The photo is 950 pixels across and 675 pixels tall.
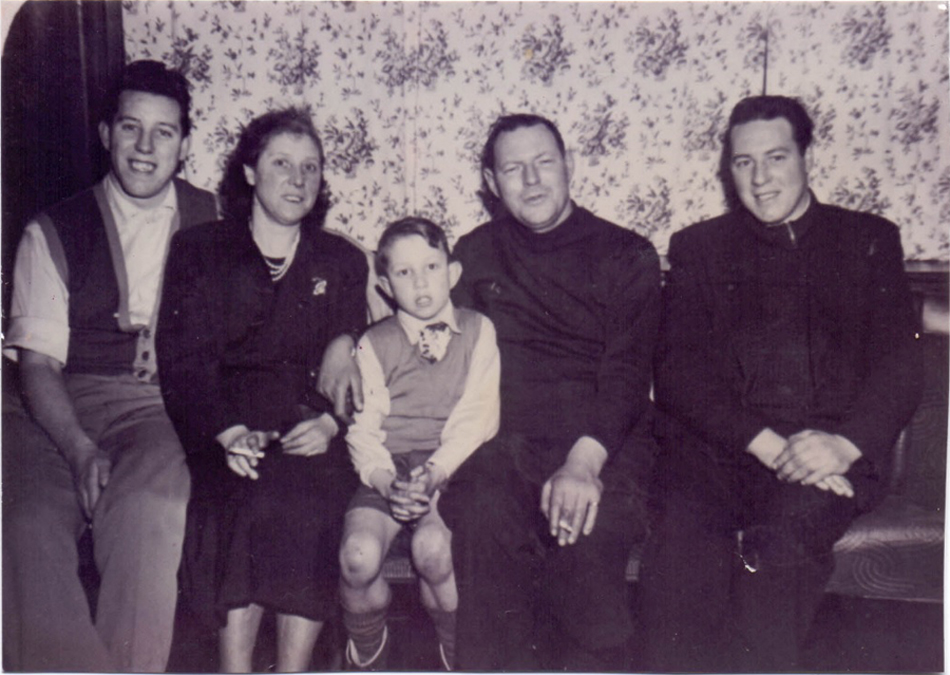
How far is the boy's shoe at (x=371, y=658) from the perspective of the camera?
1362 mm

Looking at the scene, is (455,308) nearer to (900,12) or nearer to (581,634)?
(581,634)

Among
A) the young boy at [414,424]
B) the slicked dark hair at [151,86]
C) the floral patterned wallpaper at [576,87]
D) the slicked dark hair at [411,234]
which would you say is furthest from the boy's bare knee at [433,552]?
the slicked dark hair at [151,86]

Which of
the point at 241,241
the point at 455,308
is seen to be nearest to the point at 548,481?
the point at 455,308

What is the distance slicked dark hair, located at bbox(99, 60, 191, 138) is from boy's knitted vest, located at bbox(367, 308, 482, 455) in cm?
63

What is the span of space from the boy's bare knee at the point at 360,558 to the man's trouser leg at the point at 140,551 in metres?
0.27

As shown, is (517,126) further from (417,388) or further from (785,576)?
(785,576)

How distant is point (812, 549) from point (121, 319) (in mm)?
1291

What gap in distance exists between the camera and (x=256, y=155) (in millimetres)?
1604

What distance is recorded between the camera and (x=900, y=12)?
163 cm

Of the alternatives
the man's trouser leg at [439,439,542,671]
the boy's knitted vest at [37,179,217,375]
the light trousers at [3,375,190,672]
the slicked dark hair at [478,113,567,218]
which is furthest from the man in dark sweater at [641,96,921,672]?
the boy's knitted vest at [37,179,217,375]

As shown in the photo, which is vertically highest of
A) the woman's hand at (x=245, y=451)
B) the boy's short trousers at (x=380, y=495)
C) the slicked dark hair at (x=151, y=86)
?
the slicked dark hair at (x=151, y=86)

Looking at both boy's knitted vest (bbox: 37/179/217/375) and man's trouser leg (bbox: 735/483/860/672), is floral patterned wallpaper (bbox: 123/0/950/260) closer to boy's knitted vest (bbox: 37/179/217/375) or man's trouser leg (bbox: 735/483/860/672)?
boy's knitted vest (bbox: 37/179/217/375)

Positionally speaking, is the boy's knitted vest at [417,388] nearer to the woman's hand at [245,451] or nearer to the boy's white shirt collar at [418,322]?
the boy's white shirt collar at [418,322]

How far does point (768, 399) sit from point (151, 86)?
1.32 m
